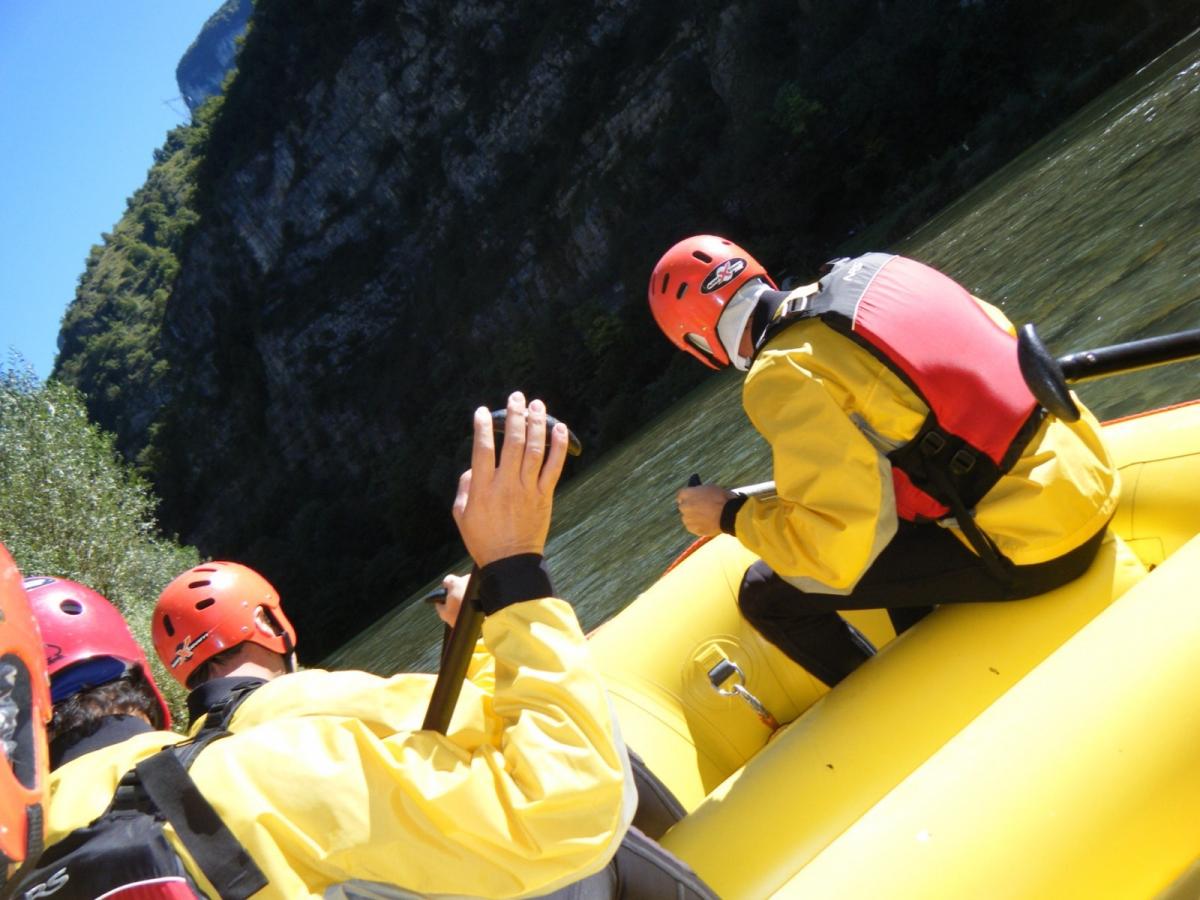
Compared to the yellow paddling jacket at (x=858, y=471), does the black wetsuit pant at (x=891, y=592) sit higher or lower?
lower

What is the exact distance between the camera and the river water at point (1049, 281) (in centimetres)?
916

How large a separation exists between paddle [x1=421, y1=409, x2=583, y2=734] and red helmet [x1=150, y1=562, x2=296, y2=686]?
2.85 ft

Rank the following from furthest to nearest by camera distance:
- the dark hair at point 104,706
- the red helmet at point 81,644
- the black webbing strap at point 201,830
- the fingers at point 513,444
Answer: the red helmet at point 81,644
the dark hair at point 104,706
the fingers at point 513,444
the black webbing strap at point 201,830

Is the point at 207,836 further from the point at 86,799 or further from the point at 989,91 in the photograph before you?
the point at 989,91


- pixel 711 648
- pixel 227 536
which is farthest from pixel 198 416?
pixel 711 648

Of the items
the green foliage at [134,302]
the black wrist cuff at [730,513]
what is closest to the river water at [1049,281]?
the black wrist cuff at [730,513]

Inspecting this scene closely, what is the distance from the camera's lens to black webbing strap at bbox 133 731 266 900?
4.82 ft

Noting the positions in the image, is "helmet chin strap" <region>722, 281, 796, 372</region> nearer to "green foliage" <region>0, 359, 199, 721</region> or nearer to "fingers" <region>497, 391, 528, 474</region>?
"fingers" <region>497, 391, 528, 474</region>

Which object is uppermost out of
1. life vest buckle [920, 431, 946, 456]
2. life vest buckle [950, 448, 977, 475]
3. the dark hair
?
the dark hair

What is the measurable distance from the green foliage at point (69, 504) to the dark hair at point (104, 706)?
12.4m

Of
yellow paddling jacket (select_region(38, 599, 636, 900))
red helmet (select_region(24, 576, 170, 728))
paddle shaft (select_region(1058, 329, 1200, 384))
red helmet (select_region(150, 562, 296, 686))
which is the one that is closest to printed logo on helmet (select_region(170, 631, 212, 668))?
red helmet (select_region(150, 562, 296, 686))

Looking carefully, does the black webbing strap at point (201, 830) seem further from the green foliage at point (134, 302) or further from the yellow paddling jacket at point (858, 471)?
the green foliage at point (134, 302)

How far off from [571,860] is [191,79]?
678 ft

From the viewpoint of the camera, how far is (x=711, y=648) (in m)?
3.63
